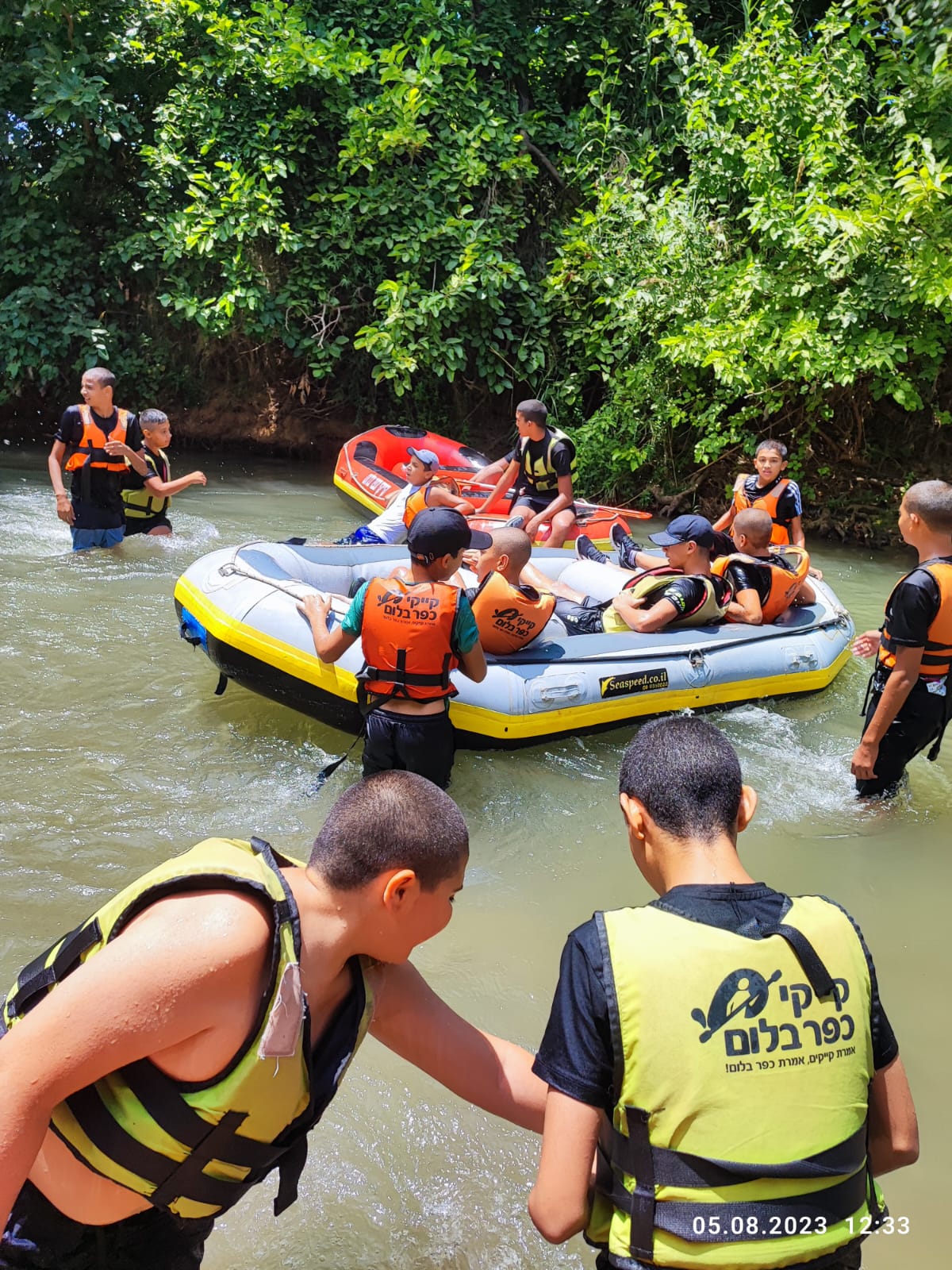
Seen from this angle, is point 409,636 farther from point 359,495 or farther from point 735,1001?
point 359,495

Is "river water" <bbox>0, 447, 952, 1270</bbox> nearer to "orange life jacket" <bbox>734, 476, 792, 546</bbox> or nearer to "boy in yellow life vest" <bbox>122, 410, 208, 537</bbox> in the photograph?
"boy in yellow life vest" <bbox>122, 410, 208, 537</bbox>

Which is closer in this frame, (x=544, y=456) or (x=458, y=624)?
(x=458, y=624)

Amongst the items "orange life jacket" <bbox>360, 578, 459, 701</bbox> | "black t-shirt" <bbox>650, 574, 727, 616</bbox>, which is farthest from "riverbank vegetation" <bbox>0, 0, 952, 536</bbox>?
"orange life jacket" <bbox>360, 578, 459, 701</bbox>

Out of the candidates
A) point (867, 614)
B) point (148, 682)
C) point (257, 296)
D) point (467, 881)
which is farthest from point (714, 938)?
point (257, 296)

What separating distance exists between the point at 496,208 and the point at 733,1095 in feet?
37.3

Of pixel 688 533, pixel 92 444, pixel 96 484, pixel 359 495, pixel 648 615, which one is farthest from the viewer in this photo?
pixel 359 495

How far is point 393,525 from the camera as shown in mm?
7367

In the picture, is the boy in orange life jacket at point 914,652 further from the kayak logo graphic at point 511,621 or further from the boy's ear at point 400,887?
→ the boy's ear at point 400,887

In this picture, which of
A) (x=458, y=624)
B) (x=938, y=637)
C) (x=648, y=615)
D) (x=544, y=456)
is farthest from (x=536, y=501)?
(x=938, y=637)

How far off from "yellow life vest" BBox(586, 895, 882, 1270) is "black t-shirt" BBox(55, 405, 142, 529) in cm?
592

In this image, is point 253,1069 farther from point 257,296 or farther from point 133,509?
point 257,296

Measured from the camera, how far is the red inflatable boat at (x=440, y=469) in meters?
8.46

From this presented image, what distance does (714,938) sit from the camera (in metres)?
1.29

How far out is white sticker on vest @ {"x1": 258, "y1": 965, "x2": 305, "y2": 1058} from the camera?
47.6 inches
